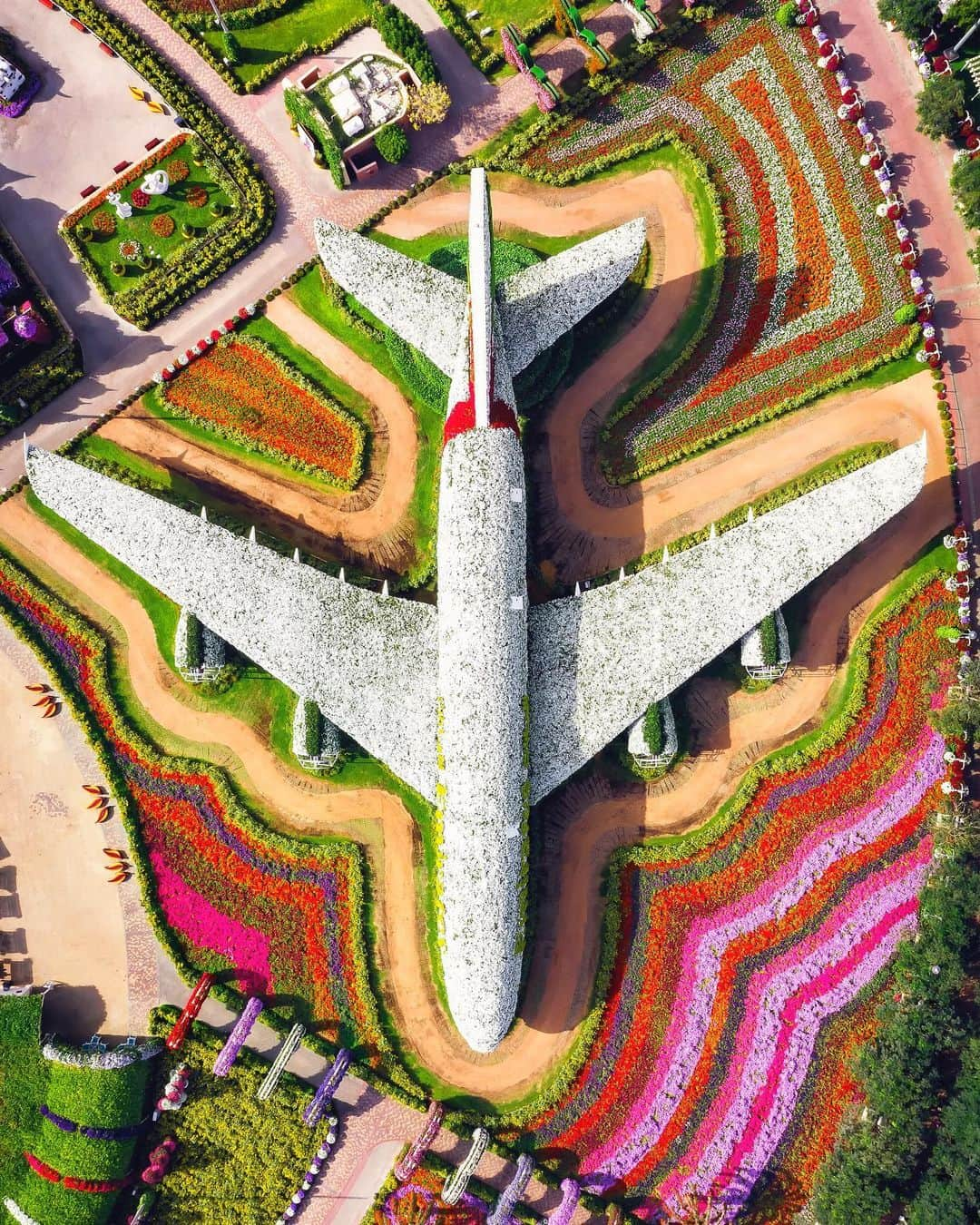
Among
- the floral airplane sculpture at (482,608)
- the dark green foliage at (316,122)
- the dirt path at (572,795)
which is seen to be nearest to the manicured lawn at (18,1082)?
the dirt path at (572,795)

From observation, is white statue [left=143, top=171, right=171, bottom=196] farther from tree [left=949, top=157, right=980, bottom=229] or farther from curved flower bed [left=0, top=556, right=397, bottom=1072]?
tree [left=949, top=157, right=980, bottom=229]

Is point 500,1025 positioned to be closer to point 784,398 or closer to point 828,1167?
point 828,1167

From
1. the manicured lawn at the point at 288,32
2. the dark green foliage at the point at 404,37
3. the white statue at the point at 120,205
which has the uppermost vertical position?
the manicured lawn at the point at 288,32

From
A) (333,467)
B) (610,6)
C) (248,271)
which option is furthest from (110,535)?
(610,6)

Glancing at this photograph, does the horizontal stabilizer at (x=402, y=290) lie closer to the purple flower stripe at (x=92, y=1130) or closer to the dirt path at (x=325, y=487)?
the dirt path at (x=325, y=487)

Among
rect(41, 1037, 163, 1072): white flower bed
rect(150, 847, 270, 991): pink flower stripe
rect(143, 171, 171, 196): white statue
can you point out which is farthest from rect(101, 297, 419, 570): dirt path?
rect(41, 1037, 163, 1072): white flower bed

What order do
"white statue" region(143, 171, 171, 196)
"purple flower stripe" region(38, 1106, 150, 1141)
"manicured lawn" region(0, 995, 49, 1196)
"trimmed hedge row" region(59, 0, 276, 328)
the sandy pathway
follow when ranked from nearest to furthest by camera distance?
"purple flower stripe" region(38, 1106, 150, 1141) < "manicured lawn" region(0, 995, 49, 1196) < the sandy pathway < "white statue" region(143, 171, 171, 196) < "trimmed hedge row" region(59, 0, 276, 328)
